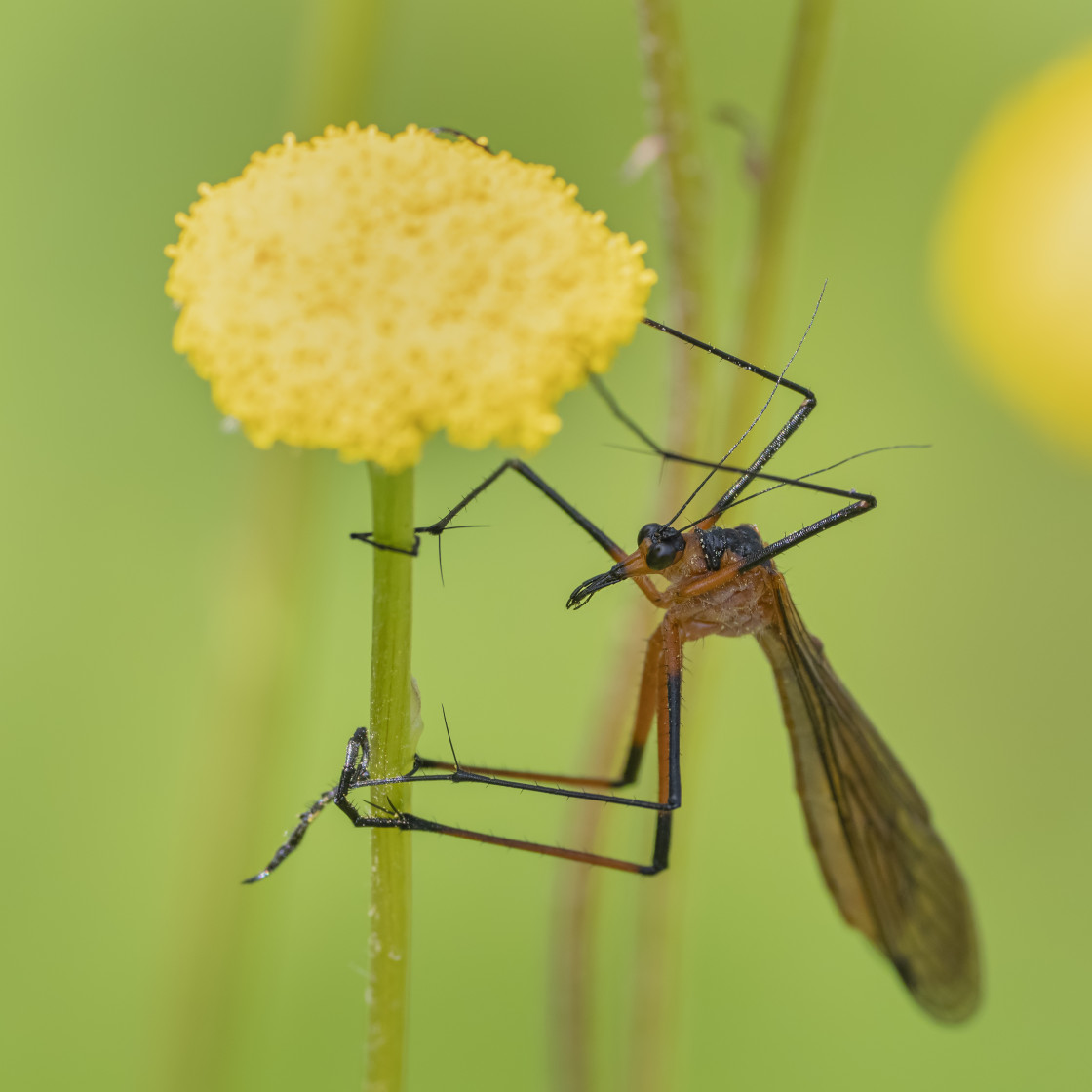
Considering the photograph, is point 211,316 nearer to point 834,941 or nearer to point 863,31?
point 834,941

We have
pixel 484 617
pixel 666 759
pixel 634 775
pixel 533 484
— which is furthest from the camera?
pixel 484 617

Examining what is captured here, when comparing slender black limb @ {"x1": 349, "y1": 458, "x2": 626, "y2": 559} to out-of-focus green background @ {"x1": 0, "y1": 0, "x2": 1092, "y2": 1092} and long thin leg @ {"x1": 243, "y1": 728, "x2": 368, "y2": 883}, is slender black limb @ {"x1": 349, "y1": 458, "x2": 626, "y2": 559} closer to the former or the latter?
long thin leg @ {"x1": 243, "y1": 728, "x2": 368, "y2": 883}

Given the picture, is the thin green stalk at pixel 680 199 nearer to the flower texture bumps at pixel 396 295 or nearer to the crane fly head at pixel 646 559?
the crane fly head at pixel 646 559

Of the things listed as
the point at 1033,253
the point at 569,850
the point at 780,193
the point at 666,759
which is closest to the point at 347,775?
the point at 569,850

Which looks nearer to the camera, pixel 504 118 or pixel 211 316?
pixel 211 316

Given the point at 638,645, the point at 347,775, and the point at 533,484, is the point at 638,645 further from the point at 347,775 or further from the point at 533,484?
the point at 347,775

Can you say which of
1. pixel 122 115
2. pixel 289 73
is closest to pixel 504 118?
pixel 289 73

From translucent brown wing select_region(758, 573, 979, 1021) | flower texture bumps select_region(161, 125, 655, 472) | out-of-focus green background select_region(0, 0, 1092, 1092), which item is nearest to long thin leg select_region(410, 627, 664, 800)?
translucent brown wing select_region(758, 573, 979, 1021)
